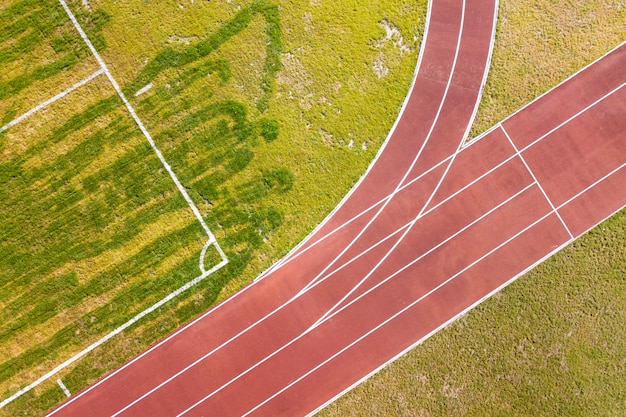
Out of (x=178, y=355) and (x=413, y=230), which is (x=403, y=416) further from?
(x=178, y=355)

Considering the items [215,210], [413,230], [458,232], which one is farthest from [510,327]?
[215,210]

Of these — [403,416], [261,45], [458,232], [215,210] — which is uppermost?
[261,45]

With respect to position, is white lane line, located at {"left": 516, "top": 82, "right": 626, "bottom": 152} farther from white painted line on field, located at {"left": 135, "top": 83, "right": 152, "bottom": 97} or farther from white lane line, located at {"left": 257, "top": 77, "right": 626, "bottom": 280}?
white painted line on field, located at {"left": 135, "top": 83, "right": 152, "bottom": 97}

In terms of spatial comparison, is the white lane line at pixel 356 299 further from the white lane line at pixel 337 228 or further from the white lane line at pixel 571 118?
the white lane line at pixel 337 228

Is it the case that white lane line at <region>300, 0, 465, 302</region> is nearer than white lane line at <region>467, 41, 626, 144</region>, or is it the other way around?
white lane line at <region>300, 0, 465, 302</region>

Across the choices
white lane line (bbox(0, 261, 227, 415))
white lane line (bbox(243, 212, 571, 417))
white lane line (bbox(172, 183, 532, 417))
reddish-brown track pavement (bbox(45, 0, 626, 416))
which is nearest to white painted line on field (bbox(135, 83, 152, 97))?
white lane line (bbox(0, 261, 227, 415))

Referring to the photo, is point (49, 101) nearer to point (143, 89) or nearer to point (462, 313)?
point (143, 89)
